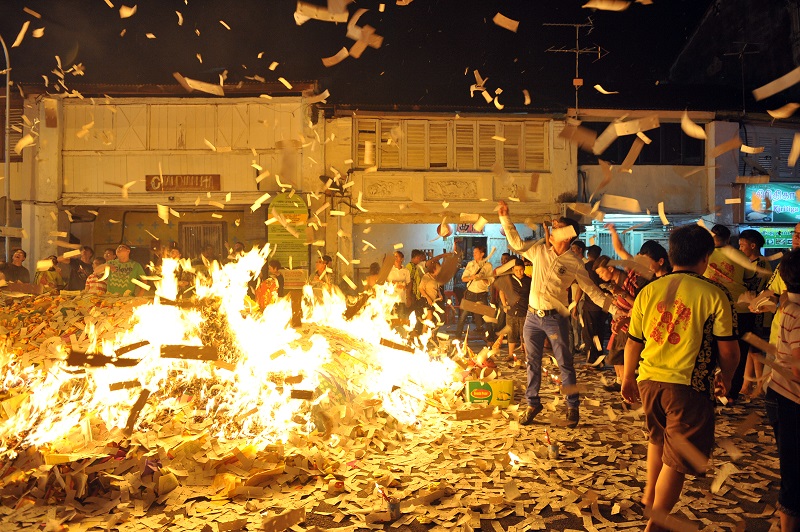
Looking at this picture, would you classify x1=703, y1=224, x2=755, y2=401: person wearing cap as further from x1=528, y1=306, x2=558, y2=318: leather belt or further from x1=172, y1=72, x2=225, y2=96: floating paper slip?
x1=172, y1=72, x2=225, y2=96: floating paper slip

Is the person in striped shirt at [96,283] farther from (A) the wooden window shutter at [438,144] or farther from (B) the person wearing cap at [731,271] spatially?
(A) the wooden window shutter at [438,144]

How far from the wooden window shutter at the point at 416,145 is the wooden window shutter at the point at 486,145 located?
1.85m

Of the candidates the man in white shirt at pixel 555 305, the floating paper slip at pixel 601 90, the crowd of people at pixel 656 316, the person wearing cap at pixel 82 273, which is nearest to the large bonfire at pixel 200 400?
the man in white shirt at pixel 555 305

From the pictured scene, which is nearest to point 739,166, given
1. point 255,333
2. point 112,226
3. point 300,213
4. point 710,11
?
point 710,11

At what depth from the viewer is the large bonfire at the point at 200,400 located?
4.88 m

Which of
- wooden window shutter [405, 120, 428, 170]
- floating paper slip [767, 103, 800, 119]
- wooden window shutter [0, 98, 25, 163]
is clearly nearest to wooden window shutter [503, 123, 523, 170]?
wooden window shutter [405, 120, 428, 170]

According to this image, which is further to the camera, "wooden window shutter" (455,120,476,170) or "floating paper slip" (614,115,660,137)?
"wooden window shutter" (455,120,476,170)

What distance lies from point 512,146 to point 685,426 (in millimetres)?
18405

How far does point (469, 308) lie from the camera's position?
11.1m

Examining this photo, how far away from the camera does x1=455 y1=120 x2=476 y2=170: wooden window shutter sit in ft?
68.7

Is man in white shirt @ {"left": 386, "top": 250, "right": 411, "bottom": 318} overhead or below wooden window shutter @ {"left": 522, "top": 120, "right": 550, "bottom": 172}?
below

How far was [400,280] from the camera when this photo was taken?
43.3 ft

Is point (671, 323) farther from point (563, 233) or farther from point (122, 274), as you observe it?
point (122, 274)

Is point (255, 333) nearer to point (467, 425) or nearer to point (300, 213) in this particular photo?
point (467, 425)
